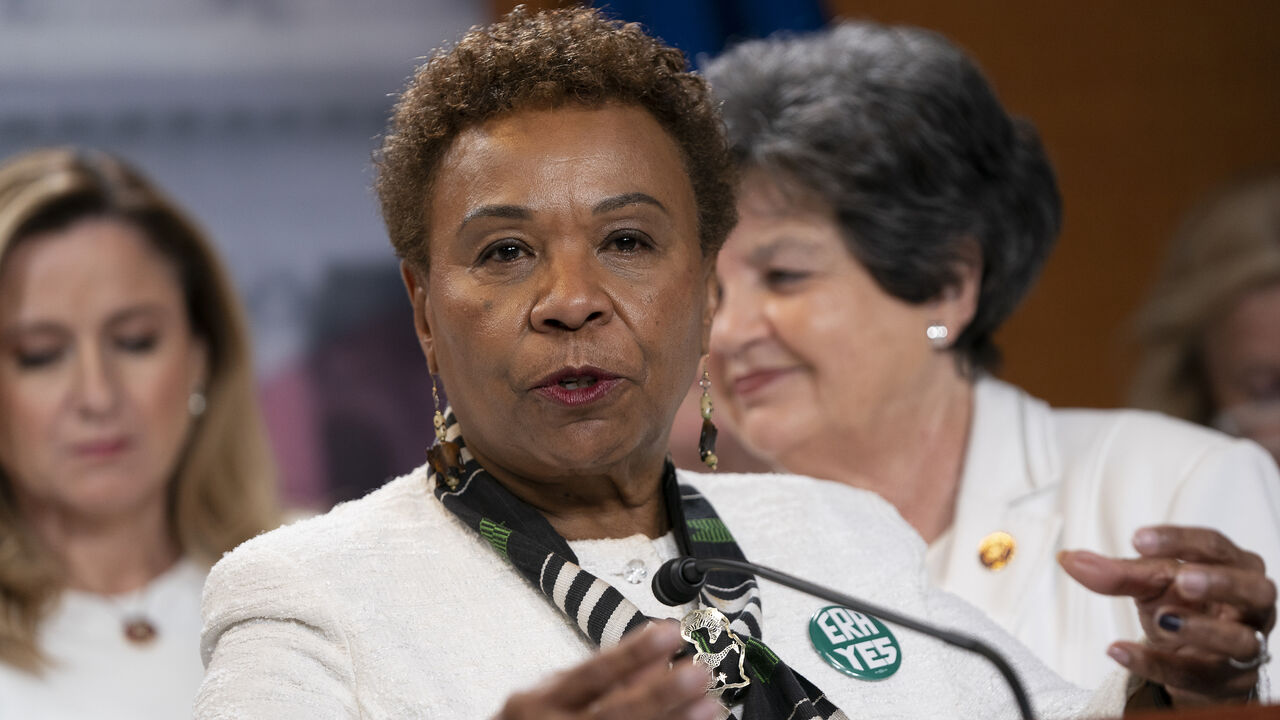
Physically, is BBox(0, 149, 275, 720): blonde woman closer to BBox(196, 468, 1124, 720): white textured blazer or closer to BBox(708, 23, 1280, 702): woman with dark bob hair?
BBox(708, 23, 1280, 702): woman with dark bob hair

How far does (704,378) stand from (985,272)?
1198 mm

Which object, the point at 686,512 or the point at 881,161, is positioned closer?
the point at 686,512

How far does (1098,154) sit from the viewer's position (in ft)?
15.0

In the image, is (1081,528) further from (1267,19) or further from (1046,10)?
(1267,19)

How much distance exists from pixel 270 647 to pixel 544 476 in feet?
1.20

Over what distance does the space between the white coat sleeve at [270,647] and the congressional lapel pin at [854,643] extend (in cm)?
56

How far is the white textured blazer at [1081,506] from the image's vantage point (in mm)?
2521

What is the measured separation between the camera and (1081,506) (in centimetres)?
268

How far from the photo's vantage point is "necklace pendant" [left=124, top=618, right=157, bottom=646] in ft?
10.2

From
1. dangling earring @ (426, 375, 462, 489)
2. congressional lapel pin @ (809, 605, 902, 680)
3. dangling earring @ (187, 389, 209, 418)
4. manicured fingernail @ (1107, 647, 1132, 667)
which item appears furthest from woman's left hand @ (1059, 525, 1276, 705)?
dangling earring @ (187, 389, 209, 418)

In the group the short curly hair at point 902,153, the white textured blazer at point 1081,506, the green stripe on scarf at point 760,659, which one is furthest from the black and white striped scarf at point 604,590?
the short curly hair at point 902,153

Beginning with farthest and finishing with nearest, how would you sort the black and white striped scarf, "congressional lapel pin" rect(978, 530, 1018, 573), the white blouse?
the white blouse < "congressional lapel pin" rect(978, 530, 1018, 573) < the black and white striped scarf

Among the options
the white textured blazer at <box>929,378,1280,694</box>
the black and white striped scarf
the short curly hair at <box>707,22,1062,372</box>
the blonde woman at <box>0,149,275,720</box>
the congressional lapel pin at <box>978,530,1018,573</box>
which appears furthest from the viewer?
the blonde woman at <box>0,149,275,720</box>

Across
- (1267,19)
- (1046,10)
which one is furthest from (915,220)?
(1267,19)
